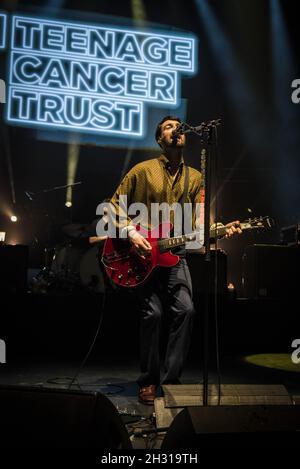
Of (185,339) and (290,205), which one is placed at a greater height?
(290,205)

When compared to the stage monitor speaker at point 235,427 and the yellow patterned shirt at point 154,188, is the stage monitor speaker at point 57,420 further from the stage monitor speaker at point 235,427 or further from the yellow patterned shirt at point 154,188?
the yellow patterned shirt at point 154,188

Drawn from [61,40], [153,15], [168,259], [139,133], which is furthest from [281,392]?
[153,15]

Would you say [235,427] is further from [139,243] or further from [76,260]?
[76,260]

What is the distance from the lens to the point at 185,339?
3168 millimetres

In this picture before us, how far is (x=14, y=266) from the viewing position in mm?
5336

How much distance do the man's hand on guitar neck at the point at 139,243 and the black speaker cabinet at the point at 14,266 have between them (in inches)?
100

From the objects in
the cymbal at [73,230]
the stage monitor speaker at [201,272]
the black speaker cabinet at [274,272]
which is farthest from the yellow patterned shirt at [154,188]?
the cymbal at [73,230]

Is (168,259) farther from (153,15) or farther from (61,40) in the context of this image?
(153,15)

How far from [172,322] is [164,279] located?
12.5 inches

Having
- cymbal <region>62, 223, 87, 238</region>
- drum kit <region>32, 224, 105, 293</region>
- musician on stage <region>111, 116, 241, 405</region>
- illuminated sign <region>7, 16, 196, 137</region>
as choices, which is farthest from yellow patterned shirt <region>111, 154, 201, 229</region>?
illuminated sign <region>7, 16, 196, 137</region>

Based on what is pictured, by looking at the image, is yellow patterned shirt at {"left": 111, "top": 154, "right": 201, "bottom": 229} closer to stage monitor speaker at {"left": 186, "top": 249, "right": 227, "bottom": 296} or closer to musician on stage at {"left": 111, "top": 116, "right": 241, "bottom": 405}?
musician on stage at {"left": 111, "top": 116, "right": 241, "bottom": 405}

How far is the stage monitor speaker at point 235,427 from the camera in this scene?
45.7 inches

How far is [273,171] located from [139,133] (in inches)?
147
